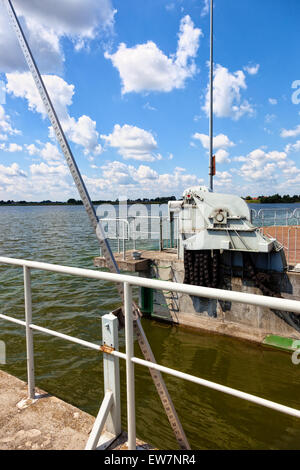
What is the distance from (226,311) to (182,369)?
236 centimetres

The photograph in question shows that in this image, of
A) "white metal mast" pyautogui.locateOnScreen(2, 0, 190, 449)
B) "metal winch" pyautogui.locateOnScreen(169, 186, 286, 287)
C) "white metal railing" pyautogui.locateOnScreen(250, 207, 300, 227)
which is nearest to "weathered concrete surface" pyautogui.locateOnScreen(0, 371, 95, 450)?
"white metal mast" pyautogui.locateOnScreen(2, 0, 190, 449)

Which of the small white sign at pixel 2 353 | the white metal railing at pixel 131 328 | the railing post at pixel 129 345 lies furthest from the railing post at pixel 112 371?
the small white sign at pixel 2 353

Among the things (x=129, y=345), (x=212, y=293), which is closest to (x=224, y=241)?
Result: (x=129, y=345)

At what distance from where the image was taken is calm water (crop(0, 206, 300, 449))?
5.30 m

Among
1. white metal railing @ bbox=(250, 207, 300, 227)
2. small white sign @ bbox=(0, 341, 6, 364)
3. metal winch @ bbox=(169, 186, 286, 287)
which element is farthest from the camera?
white metal railing @ bbox=(250, 207, 300, 227)

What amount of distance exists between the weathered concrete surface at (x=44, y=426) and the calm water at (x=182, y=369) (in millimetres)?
3328

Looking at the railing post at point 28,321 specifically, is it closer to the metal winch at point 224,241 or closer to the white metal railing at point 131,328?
the white metal railing at point 131,328

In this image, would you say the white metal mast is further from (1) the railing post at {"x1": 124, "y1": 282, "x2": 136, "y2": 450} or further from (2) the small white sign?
(2) the small white sign

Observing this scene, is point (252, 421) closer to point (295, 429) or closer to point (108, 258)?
point (295, 429)

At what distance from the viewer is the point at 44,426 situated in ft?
7.53

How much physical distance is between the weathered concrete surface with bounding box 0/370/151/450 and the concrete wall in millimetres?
6870

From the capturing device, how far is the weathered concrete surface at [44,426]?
211 cm

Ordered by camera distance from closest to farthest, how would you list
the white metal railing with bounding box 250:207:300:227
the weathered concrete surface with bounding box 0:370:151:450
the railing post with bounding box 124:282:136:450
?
the railing post with bounding box 124:282:136:450 → the weathered concrete surface with bounding box 0:370:151:450 → the white metal railing with bounding box 250:207:300:227

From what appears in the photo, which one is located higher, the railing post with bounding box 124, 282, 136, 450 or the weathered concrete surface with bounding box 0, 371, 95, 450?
the railing post with bounding box 124, 282, 136, 450
